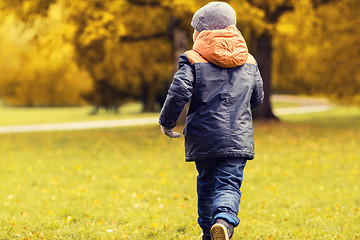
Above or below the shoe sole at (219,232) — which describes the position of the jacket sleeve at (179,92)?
above

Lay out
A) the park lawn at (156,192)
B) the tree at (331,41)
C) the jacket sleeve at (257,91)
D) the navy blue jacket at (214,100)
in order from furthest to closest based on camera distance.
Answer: the tree at (331,41) < the park lawn at (156,192) < the jacket sleeve at (257,91) < the navy blue jacket at (214,100)

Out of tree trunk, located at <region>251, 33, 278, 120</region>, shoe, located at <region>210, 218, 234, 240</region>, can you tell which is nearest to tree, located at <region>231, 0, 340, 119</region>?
tree trunk, located at <region>251, 33, 278, 120</region>

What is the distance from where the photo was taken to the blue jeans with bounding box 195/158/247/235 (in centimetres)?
323

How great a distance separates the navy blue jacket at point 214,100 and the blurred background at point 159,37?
25.8 ft

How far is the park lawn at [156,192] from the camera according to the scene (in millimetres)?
4398

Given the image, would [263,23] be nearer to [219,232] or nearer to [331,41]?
[331,41]

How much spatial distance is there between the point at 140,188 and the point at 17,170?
2712 mm

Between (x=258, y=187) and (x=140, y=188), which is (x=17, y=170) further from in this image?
(x=258, y=187)

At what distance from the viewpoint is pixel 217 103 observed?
3367 mm

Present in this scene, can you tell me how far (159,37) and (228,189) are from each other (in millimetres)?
13113

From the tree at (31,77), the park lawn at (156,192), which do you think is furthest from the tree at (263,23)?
the tree at (31,77)

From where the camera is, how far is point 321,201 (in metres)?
5.57

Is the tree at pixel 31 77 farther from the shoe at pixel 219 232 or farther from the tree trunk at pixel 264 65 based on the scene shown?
the shoe at pixel 219 232

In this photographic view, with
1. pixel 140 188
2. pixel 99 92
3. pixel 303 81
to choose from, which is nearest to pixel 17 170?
pixel 140 188
